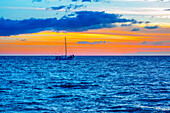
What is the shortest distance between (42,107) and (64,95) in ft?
28.9

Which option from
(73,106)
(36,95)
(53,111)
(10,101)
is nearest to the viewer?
(53,111)

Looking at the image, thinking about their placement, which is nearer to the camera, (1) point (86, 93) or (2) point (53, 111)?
(2) point (53, 111)

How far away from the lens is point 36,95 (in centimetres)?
4347

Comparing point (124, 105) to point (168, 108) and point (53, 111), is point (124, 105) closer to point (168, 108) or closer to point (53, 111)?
point (168, 108)

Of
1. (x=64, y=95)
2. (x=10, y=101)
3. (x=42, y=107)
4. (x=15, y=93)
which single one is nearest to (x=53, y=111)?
(x=42, y=107)

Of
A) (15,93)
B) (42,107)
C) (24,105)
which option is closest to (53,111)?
(42,107)

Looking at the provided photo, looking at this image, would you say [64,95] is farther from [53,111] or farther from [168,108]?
[168,108]

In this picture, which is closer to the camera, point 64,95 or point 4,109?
point 4,109

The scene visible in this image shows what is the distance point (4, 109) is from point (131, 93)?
19024 mm

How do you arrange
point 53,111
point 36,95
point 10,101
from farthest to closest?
point 36,95, point 10,101, point 53,111

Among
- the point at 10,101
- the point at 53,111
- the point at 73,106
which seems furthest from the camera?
the point at 10,101

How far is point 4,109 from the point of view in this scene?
3384 centimetres

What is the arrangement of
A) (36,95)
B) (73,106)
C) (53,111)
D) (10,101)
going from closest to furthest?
(53,111) → (73,106) → (10,101) → (36,95)

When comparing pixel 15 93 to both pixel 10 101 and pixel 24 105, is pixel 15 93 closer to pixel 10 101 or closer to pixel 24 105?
pixel 10 101
